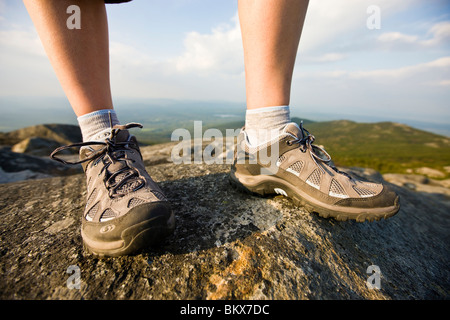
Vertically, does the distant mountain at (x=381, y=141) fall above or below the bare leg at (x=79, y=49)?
below

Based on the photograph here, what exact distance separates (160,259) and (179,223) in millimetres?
377

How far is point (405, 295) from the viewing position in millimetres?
1397

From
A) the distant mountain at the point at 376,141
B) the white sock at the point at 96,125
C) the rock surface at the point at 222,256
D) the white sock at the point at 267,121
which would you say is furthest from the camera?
the distant mountain at the point at 376,141

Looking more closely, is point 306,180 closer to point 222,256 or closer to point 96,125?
point 222,256

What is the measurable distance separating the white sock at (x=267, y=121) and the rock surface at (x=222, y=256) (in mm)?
673

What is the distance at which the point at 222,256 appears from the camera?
1.37 metres

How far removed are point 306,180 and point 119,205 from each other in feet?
5.23

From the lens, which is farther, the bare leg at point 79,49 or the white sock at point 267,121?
the white sock at point 267,121

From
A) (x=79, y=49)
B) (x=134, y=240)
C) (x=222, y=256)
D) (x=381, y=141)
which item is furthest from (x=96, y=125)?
(x=381, y=141)

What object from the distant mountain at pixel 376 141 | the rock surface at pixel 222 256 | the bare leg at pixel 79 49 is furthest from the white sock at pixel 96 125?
the distant mountain at pixel 376 141

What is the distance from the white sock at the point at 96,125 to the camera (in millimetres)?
1944

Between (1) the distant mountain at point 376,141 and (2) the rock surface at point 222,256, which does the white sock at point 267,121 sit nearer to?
(2) the rock surface at point 222,256

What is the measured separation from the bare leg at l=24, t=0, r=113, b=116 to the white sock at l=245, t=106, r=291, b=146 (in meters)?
1.51

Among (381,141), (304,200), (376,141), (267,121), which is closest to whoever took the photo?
(304,200)
